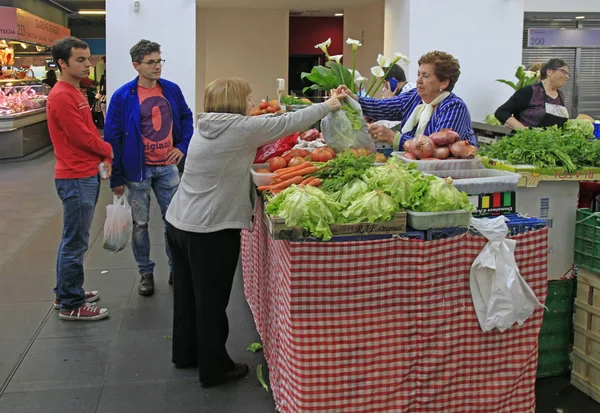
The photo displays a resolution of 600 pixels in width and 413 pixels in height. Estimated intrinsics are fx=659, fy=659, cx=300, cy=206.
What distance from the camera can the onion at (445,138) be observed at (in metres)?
3.69

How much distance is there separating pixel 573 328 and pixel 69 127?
11.4ft

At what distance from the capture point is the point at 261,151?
4195 mm

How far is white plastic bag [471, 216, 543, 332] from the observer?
304 cm

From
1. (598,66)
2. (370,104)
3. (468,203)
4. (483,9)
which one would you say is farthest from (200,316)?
(598,66)

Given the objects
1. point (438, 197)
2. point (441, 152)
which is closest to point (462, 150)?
point (441, 152)

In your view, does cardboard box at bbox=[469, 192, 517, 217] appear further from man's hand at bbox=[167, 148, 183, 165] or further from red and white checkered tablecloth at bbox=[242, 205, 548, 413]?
man's hand at bbox=[167, 148, 183, 165]

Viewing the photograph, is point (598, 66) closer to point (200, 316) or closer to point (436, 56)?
point (436, 56)

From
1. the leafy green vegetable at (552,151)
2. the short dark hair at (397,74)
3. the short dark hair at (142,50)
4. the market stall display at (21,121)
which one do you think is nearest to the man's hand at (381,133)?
the leafy green vegetable at (552,151)

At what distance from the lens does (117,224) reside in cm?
499

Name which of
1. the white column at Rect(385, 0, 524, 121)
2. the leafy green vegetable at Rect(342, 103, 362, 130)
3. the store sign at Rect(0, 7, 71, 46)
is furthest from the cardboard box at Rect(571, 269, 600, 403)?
the store sign at Rect(0, 7, 71, 46)

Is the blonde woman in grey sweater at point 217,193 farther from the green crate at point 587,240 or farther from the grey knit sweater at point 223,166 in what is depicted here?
the green crate at point 587,240

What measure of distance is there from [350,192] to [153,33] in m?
6.96

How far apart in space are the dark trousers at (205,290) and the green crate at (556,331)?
1839mm

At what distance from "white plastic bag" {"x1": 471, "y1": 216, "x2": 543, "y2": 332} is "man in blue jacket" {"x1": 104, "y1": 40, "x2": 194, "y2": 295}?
2752 mm
